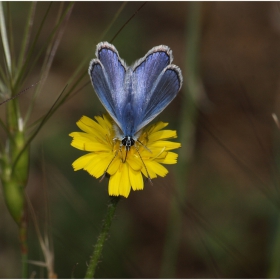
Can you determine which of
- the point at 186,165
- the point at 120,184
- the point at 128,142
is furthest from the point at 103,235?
the point at 186,165

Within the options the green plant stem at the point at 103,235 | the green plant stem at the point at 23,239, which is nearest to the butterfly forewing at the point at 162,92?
the green plant stem at the point at 103,235

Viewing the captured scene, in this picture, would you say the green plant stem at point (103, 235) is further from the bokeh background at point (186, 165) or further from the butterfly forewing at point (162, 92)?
the bokeh background at point (186, 165)

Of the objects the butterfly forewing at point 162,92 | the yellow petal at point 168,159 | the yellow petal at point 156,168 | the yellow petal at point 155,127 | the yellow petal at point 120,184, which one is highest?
the butterfly forewing at point 162,92

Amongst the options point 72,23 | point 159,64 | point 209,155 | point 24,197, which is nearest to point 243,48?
point 209,155

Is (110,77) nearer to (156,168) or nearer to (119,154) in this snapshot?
(119,154)

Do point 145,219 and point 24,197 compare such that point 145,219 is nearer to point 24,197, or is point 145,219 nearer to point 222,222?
point 222,222
